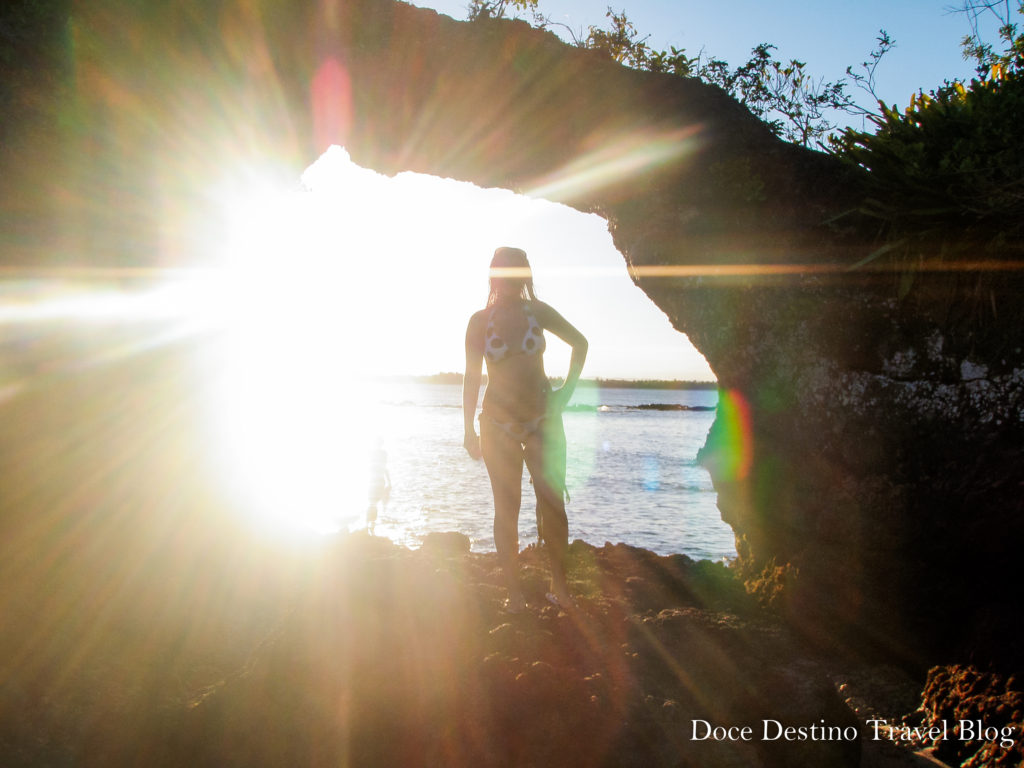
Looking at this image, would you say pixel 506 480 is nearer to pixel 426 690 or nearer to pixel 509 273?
pixel 509 273

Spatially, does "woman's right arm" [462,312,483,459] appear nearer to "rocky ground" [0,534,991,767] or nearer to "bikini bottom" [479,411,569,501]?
"bikini bottom" [479,411,569,501]

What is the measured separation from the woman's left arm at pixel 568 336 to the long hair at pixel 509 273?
224 mm

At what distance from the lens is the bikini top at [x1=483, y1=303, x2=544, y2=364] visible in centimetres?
501

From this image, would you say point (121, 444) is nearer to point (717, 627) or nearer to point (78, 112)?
point (78, 112)

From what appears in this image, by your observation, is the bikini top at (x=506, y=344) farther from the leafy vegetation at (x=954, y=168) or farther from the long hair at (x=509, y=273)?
the leafy vegetation at (x=954, y=168)

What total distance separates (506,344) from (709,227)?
3090 mm

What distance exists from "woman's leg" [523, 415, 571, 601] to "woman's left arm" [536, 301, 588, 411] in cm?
23

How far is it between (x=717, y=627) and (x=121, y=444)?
515 centimetres

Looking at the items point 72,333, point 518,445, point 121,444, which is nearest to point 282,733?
point 518,445

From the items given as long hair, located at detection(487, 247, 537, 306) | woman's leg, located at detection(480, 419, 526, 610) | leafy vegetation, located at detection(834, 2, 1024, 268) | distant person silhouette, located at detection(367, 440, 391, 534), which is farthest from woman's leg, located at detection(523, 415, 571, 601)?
distant person silhouette, located at detection(367, 440, 391, 534)

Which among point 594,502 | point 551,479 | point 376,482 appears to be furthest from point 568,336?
point 594,502

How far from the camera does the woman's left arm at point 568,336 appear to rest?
5.13m

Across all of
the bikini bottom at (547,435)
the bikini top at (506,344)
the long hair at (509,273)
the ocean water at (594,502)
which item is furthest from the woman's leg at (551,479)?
the ocean water at (594,502)

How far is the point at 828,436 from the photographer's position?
5891 mm
